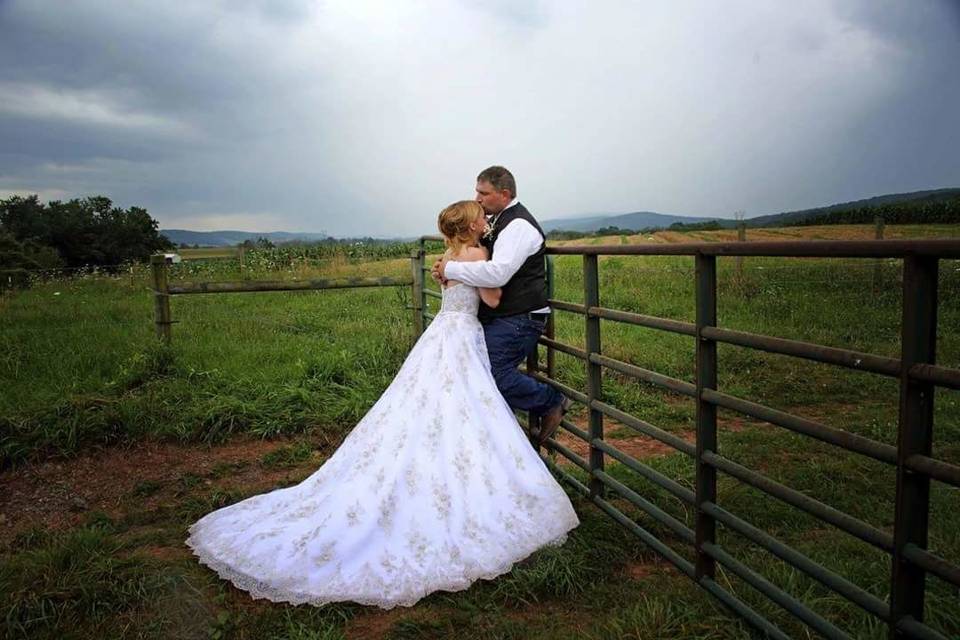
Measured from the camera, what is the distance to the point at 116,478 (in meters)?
4.58

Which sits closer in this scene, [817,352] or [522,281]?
[817,352]

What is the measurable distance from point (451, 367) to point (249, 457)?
2.07 m

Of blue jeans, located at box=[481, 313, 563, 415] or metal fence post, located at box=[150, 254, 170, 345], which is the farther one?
metal fence post, located at box=[150, 254, 170, 345]

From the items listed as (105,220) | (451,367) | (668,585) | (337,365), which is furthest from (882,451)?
(105,220)

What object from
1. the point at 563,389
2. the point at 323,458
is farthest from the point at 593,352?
the point at 323,458

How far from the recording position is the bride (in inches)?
117

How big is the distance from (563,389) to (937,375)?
245 centimetres

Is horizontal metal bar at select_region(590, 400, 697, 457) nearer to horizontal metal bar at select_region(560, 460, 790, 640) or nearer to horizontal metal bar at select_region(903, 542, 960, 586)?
horizontal metal bar at select_region(560, 460, 790, 640)

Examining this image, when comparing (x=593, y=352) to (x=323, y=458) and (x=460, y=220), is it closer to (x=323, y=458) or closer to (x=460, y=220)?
(x=460, y=220)

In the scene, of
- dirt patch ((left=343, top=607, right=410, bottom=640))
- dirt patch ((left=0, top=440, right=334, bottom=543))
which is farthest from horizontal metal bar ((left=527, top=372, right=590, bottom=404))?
dirt patch ((left=0, top=440, right=334, bottom=543))

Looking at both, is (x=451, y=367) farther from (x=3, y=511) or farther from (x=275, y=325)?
(x=275, y=325)

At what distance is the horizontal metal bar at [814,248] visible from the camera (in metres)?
1.68

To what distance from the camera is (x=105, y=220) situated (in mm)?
44469

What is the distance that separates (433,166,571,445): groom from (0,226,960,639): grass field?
29.6 inches
